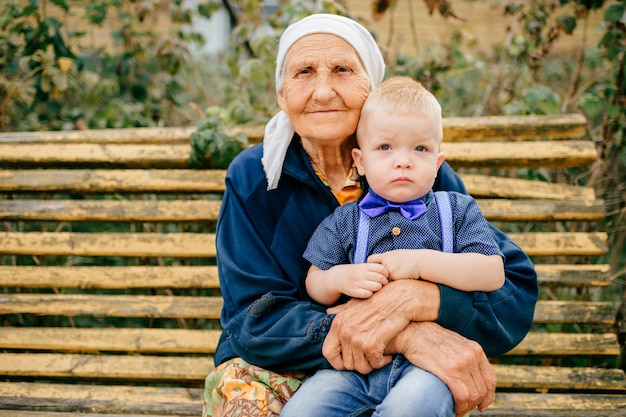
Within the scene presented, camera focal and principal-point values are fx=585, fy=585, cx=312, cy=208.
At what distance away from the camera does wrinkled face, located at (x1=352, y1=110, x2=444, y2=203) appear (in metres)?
1.73

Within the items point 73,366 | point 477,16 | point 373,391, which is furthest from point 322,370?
point 477,16

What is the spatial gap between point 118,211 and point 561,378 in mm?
2161

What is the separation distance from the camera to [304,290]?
2018 mm

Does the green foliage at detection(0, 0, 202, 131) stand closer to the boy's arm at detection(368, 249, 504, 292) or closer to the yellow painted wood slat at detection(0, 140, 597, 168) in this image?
the yellow painted wood slat at detection(0, 140, 597, 168)

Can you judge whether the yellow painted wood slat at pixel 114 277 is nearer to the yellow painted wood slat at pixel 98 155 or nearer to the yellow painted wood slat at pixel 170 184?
the yellow painted wood slat at pixel 170 184

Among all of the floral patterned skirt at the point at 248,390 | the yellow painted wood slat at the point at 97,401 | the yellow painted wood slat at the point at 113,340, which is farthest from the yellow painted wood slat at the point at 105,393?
the floral patterned skirt at the point at 248,390

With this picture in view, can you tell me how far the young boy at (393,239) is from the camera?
1.70 m

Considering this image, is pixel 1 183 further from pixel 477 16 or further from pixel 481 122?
pixel 477 16

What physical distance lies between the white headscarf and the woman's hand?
21.5 inches

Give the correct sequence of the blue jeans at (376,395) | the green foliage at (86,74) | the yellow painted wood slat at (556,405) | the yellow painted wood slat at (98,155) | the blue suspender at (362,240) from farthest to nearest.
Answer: the green foliage at (86,74) < the yellow painted wood slat at (98,155) < the yellow painted wood slat at (556,405) < the blue suspender at (362,240) < the blue jeans at (376,395)

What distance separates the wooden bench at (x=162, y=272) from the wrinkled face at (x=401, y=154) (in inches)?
43.1

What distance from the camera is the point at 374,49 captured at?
2043 mm

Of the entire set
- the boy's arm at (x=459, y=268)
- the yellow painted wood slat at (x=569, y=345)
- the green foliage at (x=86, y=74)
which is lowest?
the yellow painted wood slat at (x=569, y=345)

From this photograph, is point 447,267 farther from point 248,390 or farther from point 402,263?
point 248,390
